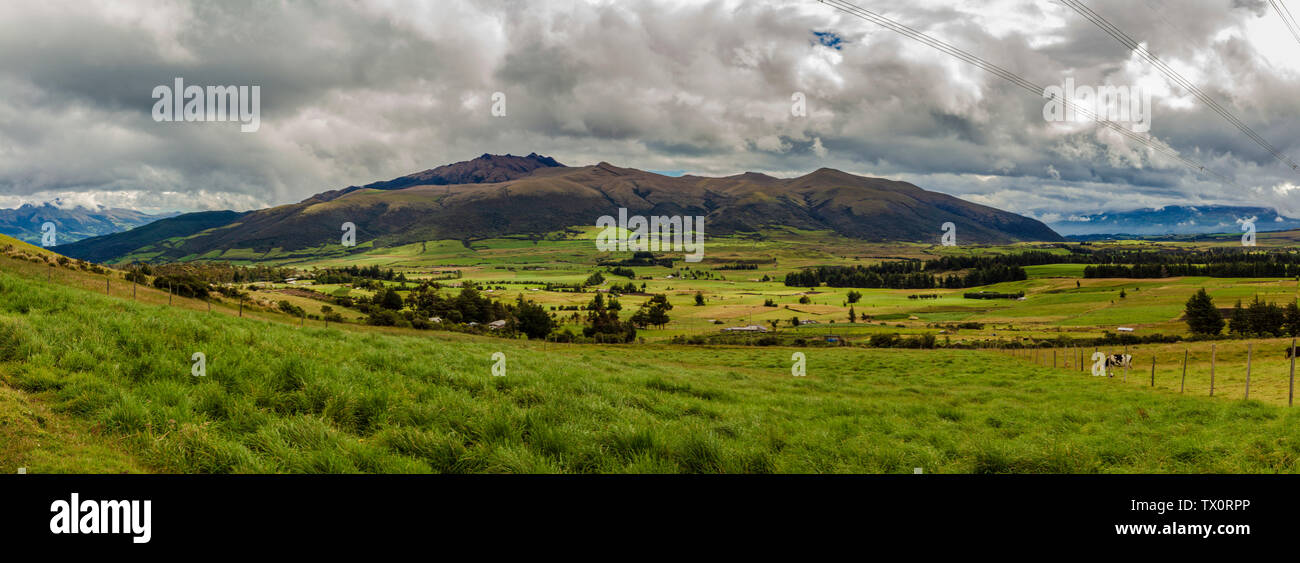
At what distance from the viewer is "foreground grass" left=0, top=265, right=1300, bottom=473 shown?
567 centimetres

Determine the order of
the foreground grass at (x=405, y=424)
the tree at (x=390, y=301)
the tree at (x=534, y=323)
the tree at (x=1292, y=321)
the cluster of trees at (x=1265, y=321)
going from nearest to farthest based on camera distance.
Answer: the foreground grass at (x=405, y=424), the tree at (x=1292, y=321), the cluster of trees at (x=1265, y=321), the tree at (x=534, y=323), the tree at (x=390, y=301)

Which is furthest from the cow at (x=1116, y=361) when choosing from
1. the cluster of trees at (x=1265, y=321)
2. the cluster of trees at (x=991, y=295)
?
the cluster of trees at (x=991, y=295)

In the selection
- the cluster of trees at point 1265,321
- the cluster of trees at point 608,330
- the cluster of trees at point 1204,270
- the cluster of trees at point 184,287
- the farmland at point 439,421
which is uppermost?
the cluster of trees at point 1204,270

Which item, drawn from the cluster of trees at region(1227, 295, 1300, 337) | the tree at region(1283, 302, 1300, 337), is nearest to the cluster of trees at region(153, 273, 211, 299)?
the cluster of trees at region(1227, 295, 1300, 337)

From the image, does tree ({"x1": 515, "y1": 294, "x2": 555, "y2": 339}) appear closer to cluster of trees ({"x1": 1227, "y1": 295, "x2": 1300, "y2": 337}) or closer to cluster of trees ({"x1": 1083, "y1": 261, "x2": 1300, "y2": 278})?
cluster of trees ({"x1": 1227, "y1": 295, "x2": 1300, "y2": 337})

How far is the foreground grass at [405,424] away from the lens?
567cm

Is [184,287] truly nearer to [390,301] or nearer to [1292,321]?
[390,301]

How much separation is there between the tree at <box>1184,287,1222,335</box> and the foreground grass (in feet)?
367

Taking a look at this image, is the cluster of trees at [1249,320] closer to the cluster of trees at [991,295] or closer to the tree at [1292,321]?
the tree at [1292,321]

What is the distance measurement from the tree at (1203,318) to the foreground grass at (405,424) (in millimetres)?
111735

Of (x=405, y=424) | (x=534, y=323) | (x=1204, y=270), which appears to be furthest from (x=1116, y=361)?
(x=1204, y=270)

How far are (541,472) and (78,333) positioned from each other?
9.02 metres
